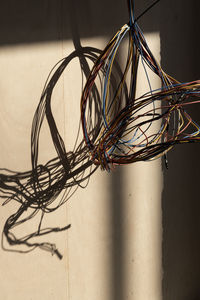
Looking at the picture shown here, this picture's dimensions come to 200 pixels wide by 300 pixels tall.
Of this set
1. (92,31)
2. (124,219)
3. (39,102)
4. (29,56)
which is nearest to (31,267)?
(124,219)

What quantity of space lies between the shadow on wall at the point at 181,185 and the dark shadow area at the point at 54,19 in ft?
0.62

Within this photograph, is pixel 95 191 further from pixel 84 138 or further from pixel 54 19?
pixel 54 19

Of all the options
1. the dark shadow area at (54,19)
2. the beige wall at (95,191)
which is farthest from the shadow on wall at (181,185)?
the dark shadow area at (54,19)

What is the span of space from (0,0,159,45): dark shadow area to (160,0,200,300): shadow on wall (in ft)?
0.62

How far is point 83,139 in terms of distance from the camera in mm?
1412

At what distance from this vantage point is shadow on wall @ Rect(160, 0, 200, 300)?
1577 mm

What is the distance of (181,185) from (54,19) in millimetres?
785

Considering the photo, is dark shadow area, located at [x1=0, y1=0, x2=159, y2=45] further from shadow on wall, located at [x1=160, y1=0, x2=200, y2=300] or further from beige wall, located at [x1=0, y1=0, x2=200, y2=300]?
shadow on wall, located at [x1=160, y1=0, x2=200, y2=300]

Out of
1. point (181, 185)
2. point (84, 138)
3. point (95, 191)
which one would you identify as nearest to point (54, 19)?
point (84, 138)

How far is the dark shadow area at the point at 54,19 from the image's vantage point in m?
1.22

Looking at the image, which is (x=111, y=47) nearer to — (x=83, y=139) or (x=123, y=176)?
(x=83, y=139)

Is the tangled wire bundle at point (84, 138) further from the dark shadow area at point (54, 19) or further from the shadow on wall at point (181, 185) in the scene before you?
the shadow on wall at point (181, 185)

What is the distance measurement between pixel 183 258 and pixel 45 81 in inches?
36.3

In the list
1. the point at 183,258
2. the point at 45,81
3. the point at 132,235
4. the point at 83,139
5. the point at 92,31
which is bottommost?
the point at 183,258
